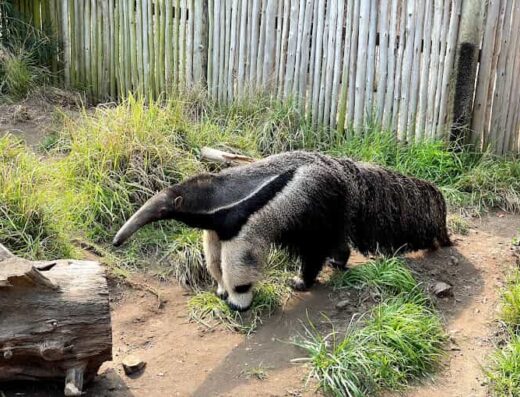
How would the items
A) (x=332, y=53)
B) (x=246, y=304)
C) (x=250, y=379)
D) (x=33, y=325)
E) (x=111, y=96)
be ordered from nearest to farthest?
(x=33, y=325) < (x=250, y=379) < (x=246, y=304) < (x=332, y=53) < (x=111, y=96)

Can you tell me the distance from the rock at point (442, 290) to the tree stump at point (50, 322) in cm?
277

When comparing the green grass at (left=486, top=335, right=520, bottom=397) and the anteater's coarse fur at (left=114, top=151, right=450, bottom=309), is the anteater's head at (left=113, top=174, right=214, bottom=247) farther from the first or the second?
the green grass at (left=486, top=335, right=520, bottom=397)

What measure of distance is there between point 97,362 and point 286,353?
1374 mm

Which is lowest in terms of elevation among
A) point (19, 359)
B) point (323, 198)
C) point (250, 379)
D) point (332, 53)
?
point (250, 379)

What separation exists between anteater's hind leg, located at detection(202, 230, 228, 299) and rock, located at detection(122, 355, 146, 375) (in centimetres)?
109

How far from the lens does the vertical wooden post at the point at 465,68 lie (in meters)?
7.75

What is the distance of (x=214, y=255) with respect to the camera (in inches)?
229

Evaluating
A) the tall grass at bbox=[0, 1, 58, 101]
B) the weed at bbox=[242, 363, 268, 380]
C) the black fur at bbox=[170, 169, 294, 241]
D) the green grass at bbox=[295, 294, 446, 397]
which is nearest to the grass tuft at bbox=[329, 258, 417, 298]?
Result: the green grass at bbox=[295, 294, 446, 397]

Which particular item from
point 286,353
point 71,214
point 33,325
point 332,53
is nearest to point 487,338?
point 286,353

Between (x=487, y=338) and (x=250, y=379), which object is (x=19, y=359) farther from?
(x=487, y=338)

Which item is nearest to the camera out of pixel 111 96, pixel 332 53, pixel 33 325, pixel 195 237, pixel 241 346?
pixel 33 325

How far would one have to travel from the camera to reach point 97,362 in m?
4.44

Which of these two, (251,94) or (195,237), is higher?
(251,94)

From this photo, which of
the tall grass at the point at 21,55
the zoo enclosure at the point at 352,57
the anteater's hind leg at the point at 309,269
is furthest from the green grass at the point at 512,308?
the tall grass at the point at 21,55
